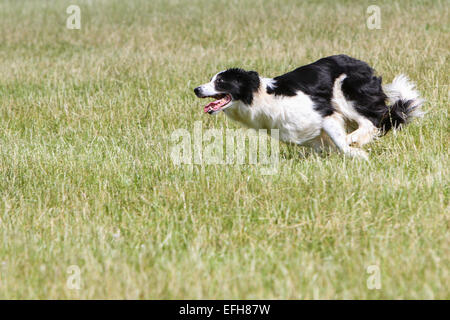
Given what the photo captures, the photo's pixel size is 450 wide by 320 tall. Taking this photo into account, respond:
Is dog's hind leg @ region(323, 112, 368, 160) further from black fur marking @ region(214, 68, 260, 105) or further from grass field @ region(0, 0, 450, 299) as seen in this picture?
black fur marking @ region(214, 68, 260, 105)

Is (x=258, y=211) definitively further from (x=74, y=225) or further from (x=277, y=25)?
(x=277, y=25)

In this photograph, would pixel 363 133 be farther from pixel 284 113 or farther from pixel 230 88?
pixel 230 88

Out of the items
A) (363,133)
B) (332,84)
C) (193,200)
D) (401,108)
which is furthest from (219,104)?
(401,108)

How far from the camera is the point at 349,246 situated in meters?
3.43

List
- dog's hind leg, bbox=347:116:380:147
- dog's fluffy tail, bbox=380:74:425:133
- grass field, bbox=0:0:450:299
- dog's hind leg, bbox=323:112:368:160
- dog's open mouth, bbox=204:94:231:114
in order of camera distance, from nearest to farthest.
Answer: grass field, bbox=0:0:450:299 < dog's open mouth, bbox=204:94:231:114 < dog's hind leg, bbox=323:112:368:160 < dog's hind leg, bbox=347:116:380:147 < dog's fluffy tail, bbox=380:74:425:133

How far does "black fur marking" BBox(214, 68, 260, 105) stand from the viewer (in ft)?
16.8

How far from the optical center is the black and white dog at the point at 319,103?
515 centimetres

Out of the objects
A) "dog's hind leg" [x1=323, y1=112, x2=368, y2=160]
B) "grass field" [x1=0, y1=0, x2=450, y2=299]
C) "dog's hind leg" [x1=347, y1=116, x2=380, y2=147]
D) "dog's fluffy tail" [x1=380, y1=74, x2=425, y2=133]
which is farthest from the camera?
"dog's fluffy tail" [x1=380, y1=74, x2=425, y2=133]

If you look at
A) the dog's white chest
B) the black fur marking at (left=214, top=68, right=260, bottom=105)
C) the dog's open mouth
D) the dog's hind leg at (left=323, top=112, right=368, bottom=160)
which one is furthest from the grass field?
the black fur marking at (left=214, top=68, right=260, bottom=105)

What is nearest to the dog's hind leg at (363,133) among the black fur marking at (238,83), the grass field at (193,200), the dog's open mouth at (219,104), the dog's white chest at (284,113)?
the grass field at (193,200)

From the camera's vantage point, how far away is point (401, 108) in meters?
5.48

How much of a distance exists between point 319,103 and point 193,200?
5.27 ft

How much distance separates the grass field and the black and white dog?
193mm
